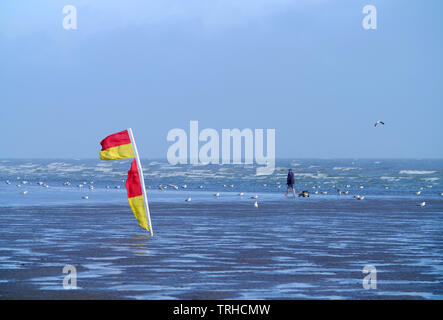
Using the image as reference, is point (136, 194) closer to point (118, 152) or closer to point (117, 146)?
point (118, 152)

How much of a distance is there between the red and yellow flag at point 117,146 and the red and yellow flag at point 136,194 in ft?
1.24

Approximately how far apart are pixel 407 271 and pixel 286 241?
5040mm

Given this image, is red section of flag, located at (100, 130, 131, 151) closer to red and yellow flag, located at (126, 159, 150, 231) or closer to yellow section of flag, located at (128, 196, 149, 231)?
red and yellow flag, located at (126, 159, 150, 231)

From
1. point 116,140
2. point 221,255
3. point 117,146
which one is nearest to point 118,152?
point 117,146

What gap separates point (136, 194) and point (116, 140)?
1.47m

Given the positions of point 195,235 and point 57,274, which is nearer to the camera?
point 57,274

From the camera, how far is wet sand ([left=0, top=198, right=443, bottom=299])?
11.1 m

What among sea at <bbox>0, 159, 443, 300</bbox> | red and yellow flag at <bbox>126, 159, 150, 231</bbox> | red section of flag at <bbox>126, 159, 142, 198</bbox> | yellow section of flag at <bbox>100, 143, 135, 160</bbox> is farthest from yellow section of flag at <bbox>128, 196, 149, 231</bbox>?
yellow section of flag at <bbox>100, 143, 135, 160</bbox>

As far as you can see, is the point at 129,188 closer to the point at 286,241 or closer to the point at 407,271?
the point at 286,241

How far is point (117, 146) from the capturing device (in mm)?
18750

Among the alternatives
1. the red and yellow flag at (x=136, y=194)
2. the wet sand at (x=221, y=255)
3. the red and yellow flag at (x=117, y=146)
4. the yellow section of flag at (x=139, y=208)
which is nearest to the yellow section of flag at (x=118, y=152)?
the red and yellow flag at (x=117, y=146)

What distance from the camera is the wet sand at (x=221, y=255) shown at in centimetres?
1113
